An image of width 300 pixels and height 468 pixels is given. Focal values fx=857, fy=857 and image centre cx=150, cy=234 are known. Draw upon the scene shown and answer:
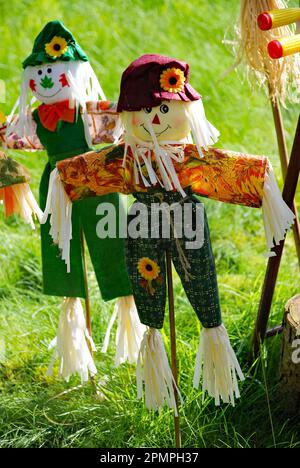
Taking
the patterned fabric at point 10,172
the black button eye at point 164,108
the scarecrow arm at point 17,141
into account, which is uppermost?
the scarecrow arm at point 17,141

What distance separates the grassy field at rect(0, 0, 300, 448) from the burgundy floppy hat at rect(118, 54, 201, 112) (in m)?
0.34

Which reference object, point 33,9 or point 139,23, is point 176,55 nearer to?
point 139,23

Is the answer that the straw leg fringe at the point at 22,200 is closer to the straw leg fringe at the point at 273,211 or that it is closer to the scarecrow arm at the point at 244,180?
the scarecrow arm at the point at 244,180

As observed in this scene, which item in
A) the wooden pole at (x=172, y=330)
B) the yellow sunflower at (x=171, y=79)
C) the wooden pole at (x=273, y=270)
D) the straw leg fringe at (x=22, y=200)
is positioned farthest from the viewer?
the straw leg fringe at (x=22, y=200)

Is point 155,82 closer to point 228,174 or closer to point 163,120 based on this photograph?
point 163,120

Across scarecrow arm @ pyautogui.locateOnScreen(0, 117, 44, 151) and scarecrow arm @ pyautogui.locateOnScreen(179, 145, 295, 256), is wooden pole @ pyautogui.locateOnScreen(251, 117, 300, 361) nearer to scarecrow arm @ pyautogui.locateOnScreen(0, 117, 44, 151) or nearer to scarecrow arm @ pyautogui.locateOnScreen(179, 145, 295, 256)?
scarecrow arm @ pyautogui.locateOnScreen(179, 145, 295, 256)

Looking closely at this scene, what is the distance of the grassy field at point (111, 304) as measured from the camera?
211 centimetres

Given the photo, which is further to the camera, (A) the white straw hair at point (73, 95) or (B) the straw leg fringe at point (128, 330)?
(B) the straw leg fringe at point (128, 330)

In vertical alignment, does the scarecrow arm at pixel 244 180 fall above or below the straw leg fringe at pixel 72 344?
above

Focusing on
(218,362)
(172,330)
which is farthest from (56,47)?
(218,362)

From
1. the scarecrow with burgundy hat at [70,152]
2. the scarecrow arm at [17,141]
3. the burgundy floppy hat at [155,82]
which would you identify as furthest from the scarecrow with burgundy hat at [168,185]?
the scarecrow arm at [17,141]

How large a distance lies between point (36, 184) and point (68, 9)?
1231mm

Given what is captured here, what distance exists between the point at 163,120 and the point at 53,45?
0.40 m
